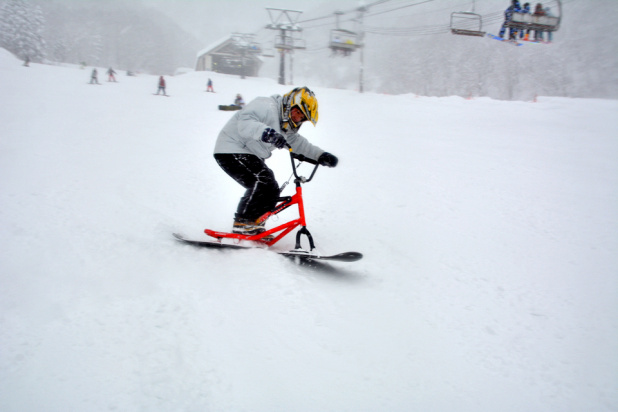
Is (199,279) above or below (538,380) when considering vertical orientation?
above

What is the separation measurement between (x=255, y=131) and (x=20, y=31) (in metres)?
70.1

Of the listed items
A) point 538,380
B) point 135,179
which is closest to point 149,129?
point 135,179

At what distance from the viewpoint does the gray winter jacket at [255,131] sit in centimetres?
377

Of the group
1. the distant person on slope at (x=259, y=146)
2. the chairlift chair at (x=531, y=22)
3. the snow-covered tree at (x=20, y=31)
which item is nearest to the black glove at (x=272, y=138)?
the distant person on slope at (x=259, y=146)

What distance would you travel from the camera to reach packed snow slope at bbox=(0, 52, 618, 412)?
2223mm

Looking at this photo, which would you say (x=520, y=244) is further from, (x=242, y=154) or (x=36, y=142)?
(x=36, y=142)

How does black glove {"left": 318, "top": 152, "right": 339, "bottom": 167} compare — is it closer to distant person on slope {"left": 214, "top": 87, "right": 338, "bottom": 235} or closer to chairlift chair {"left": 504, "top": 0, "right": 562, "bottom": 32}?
distant person on slope {"left": 214, "top": 87, "right": 338, "bottom": 235}

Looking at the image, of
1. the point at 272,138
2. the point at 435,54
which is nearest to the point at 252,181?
the point at 272,138

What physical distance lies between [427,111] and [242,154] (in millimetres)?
18909

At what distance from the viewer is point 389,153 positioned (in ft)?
32.9

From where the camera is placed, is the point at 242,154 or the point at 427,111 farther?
the point at 427,111

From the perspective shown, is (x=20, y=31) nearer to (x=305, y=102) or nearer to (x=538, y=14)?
(x=538, y=14)

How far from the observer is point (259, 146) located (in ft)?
13.3

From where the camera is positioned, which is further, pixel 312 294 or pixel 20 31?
pixel 20 31
